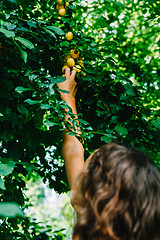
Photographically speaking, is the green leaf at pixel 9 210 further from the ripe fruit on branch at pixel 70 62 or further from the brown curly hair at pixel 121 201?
the ripe fruit on branch at pixel 70 62

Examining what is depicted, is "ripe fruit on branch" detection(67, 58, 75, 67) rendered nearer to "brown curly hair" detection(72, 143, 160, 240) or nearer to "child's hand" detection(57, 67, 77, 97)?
"child's hand" detection(57, 67, 77, 97)

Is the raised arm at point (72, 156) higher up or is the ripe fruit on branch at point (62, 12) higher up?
the ripe fruit on branch at point (62, 12)

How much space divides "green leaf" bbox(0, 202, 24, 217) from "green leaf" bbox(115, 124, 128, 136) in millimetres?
1033

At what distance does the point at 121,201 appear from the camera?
1.00m

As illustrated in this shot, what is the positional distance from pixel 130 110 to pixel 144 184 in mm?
992

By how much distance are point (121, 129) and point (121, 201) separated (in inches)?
32.5

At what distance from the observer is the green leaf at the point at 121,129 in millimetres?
1761

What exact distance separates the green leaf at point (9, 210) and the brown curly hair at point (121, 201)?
0.30 metres

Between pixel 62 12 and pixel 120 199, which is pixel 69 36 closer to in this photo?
pixel 62 12

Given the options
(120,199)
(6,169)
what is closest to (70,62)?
(6,169)

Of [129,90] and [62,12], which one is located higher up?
[62,12]

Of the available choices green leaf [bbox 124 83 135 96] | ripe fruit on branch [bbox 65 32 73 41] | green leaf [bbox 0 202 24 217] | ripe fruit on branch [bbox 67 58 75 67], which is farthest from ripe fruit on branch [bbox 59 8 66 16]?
green leaf [bbox 0 202 24 217]

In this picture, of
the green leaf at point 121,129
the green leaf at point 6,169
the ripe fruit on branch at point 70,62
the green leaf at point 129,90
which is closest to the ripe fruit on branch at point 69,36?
the ripe fruit on branch at point 70,62

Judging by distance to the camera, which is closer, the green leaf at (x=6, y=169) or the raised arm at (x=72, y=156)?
the green leaf at (x=6, y=169)
